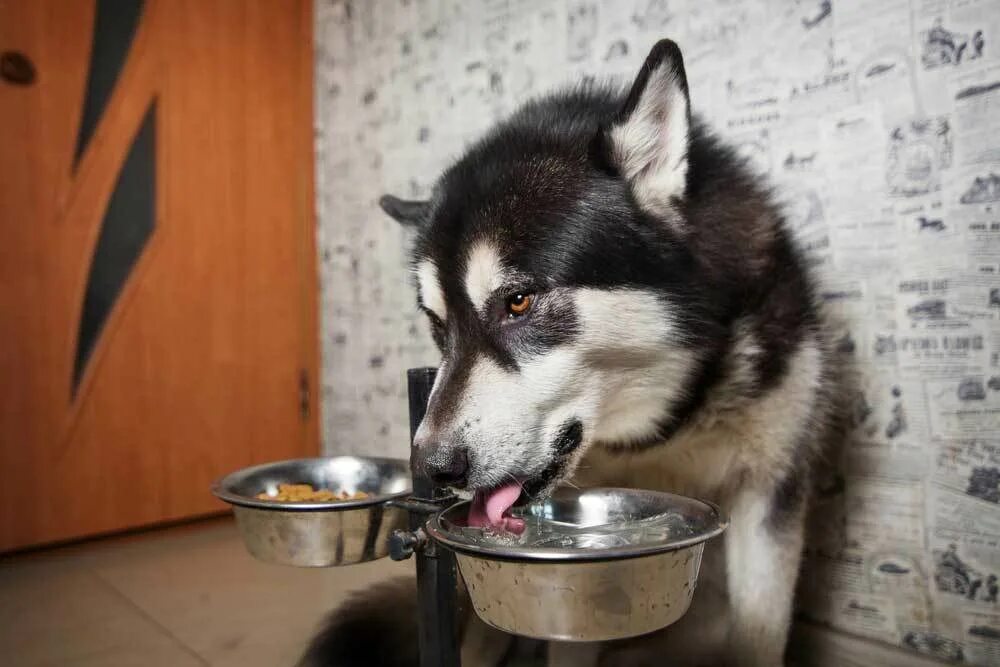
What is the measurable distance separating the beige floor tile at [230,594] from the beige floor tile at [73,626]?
46 mm

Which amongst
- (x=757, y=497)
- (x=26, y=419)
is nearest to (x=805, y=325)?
(x=757, y=497)

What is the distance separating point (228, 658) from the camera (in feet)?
5.59

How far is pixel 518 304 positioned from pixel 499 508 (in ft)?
0.99

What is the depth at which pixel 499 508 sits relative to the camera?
3.52 feet

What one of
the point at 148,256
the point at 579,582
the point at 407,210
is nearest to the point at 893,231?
the point at 407,210

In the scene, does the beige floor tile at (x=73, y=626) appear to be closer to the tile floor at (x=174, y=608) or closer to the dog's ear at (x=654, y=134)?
the tile floor at (x=174, y=608)

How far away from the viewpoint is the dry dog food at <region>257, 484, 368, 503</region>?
1.34 meters

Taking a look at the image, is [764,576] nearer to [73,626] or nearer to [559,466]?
[559,466]

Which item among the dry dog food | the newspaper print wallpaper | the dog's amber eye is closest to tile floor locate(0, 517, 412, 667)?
the dry dog food

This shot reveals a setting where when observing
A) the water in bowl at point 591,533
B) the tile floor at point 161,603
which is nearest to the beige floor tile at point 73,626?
the tile floor at point 161,603

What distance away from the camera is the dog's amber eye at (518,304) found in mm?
1157

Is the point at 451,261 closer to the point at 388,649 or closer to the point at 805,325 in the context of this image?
the point at 805,325

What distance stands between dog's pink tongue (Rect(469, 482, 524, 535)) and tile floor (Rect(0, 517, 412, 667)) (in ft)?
2.82

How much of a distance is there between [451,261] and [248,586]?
1406 millimetres
